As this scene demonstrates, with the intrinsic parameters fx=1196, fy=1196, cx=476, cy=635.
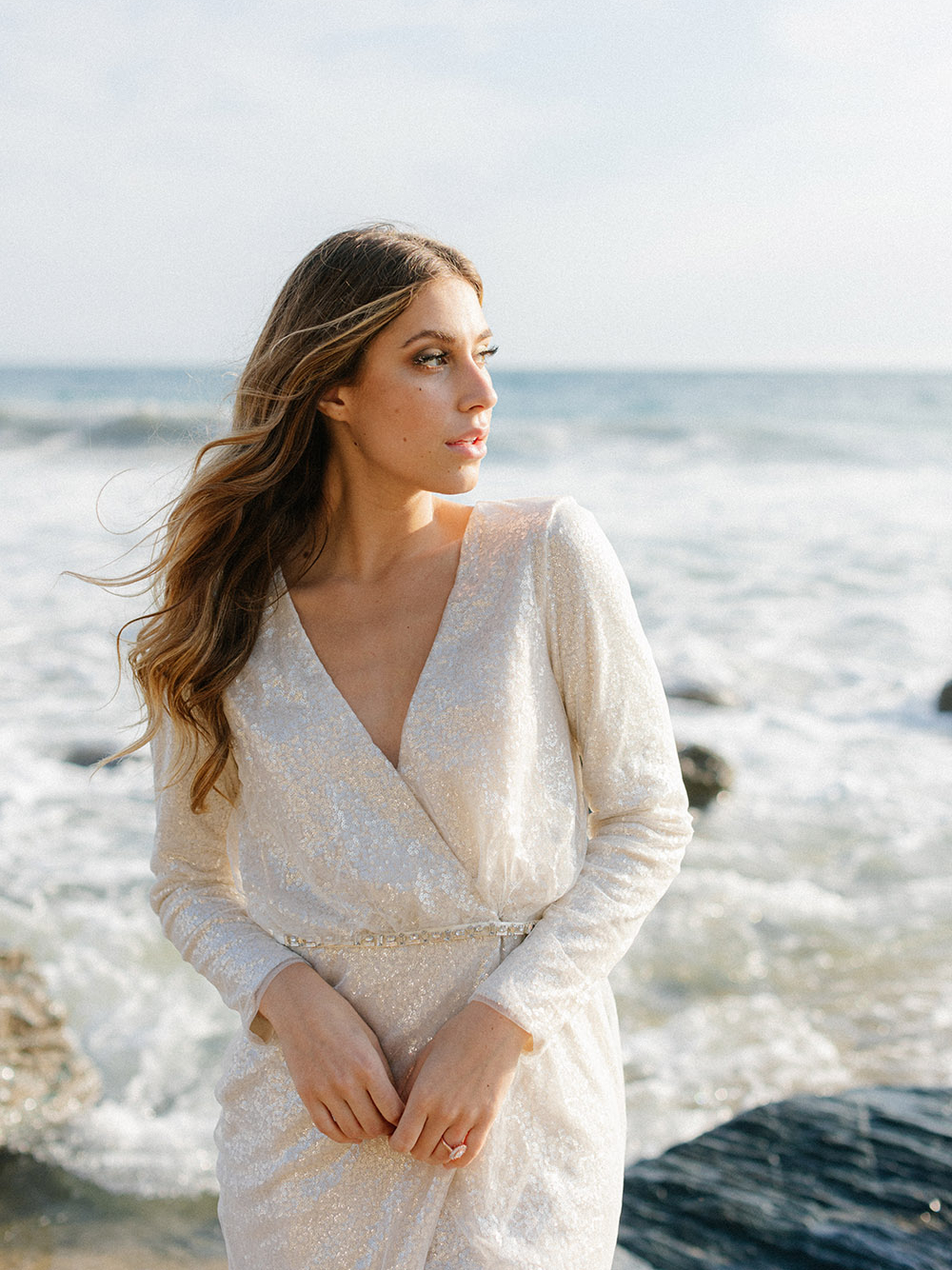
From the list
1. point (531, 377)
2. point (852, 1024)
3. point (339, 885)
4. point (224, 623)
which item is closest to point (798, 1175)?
point (852, 1024)

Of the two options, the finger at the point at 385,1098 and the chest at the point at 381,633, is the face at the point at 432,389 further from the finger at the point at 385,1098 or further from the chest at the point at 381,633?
the finger at the point at 385,1098

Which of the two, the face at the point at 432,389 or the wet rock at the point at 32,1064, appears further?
the wet rock at the point at 32,1064

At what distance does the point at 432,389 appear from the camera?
1.85 metres

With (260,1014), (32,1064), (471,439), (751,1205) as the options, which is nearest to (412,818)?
(260,1014)

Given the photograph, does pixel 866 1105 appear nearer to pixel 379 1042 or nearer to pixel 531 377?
pixel 379 1042

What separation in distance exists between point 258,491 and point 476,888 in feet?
2.56

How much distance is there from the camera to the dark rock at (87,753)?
726 cm

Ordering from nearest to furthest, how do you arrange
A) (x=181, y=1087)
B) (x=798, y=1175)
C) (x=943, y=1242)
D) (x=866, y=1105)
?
(x=943, y=1242) < (x=798, y=1175) < (x=866, y=1105) < (x=181, y=1087)

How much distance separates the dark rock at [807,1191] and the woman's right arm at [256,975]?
1421 millimetres

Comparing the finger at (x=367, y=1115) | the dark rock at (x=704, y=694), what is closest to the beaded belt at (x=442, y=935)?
the finger at (x=367, y=1115)

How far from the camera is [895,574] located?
517 inches

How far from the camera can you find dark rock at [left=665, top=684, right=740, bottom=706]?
869 centimetres

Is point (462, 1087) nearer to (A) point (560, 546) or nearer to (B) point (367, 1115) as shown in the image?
(B) point (367, 1115)

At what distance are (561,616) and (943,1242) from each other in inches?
73.7
